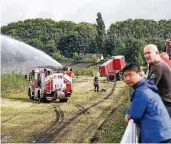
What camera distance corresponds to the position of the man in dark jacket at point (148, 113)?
17.7ft

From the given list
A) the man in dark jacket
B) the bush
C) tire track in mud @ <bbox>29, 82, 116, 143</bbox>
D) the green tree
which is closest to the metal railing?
the man in dark jacket

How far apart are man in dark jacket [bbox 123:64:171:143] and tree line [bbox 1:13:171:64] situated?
67249 mm

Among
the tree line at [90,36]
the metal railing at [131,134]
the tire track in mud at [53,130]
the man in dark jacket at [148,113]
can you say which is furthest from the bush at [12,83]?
the tree line at [90,36]

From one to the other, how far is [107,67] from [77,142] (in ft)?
110

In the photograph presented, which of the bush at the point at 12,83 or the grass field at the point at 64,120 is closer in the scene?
the grass field at the point at 64,120

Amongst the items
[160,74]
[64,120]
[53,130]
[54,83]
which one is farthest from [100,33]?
[160,74]

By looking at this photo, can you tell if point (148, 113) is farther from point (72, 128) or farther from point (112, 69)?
point (112, 69)

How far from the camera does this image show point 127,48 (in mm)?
86625

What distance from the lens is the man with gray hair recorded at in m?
6.64

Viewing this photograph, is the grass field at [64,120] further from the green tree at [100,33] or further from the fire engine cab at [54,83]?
the green tree at [100,33]

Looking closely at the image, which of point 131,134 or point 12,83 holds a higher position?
point 12,83

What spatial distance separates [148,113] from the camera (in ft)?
17.8

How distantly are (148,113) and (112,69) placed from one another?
142ft

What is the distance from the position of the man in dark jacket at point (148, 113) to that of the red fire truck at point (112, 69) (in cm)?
4038
